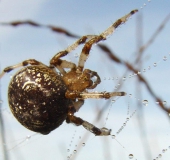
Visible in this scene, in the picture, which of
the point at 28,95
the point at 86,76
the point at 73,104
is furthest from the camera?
the point at 86,76

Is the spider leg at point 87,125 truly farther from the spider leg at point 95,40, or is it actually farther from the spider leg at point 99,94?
the spider leg at point 95,40

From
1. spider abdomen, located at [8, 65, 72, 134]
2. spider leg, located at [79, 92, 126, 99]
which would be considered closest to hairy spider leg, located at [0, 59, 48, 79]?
spider abdomen, located at [8, 65, 72, 134]

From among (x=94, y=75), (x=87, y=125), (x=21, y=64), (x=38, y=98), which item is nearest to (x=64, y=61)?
(x=94, y=75)

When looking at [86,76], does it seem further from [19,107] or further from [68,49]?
[19,107]

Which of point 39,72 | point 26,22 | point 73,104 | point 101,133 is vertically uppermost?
point 26,22

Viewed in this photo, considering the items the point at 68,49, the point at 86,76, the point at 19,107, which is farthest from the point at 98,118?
the point at 19,107

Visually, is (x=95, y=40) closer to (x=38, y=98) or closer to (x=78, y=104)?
(x=78, y=104)

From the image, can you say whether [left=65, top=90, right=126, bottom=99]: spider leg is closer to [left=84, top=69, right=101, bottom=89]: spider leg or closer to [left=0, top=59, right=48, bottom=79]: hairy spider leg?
[left=84, top=69, right=101, bottom=89]: spider leg

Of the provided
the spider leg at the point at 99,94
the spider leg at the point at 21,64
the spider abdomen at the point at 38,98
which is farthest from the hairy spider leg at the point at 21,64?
the spider leg at the point at 99,94
